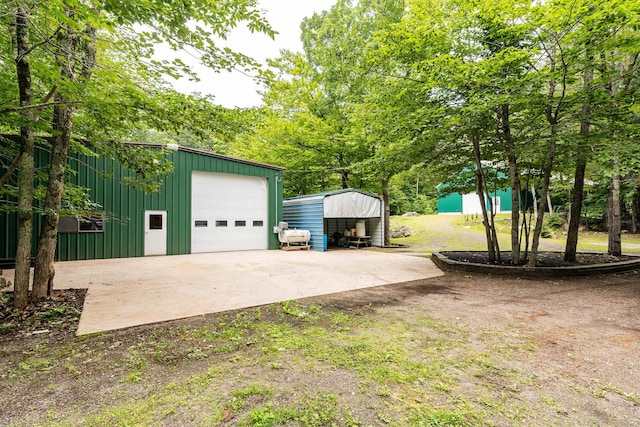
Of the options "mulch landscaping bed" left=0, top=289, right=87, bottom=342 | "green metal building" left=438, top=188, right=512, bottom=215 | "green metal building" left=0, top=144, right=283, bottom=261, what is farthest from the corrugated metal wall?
"green metal building" left=438, top=188, right=512, bottom=215

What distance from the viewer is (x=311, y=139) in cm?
1378

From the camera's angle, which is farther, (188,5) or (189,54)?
(189,54)

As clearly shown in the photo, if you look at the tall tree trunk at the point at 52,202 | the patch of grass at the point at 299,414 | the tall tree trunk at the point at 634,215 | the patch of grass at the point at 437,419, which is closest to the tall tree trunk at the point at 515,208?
the patch of grass at the point at 437,419

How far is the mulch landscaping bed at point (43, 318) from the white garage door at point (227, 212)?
7165 millimetres

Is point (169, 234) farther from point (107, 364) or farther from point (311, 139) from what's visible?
point (107, 364)

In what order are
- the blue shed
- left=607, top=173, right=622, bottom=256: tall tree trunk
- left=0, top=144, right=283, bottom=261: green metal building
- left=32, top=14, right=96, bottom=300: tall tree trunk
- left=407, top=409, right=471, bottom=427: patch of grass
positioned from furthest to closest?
the blue shed, left=0, top=144, right=283, bottom=261: green metal building, left=607, top=173, right=622, bottom=256: tall tree trunk, left=32, top=14, right=96, bottom=300: tall tree trunk, left=407, top=409, right=471, bottom=427: patch of grass

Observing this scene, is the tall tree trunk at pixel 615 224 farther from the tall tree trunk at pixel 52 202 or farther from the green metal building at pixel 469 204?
the tall tree trunk at pixel 52 202

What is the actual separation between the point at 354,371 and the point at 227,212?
35.4 ft

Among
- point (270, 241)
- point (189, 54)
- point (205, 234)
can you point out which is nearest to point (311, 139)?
point (270, 241)

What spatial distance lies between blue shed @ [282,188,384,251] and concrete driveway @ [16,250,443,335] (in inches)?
174

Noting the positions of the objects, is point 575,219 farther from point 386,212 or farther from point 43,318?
point 43,318

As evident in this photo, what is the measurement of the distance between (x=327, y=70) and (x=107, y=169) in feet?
34.6

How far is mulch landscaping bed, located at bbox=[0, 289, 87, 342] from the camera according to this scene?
10.4 ft

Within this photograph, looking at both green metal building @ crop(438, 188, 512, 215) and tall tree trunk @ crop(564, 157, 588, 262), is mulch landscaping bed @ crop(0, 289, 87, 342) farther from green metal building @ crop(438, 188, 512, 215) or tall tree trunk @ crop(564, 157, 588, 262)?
green metal building @ crop(438, 188, 512, 215)
